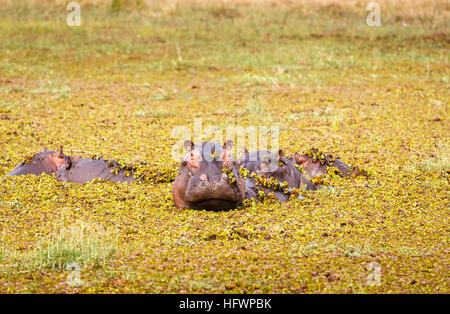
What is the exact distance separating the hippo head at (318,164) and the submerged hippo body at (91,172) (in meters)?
1.78

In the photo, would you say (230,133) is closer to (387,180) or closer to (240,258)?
(387,180)

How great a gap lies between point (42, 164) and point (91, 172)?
60 cm

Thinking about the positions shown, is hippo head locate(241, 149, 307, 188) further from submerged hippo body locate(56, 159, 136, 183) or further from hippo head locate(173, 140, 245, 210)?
submerged hippo body locate(56, 159, 136, 183)

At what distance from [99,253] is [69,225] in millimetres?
739

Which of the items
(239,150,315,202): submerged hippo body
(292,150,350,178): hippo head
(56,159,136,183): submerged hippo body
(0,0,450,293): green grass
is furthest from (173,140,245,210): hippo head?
(292,150,350,178): hippo head

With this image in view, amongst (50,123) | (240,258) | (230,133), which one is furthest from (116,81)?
(240,258)

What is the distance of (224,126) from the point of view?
29.7 feet

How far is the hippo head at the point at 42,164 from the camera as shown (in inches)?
259

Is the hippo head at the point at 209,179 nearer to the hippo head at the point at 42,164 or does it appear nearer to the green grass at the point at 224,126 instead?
the green grass at the point at 224,126

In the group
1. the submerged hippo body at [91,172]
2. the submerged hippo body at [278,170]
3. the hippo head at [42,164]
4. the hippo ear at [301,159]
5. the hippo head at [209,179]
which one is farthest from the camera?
the hippo ear at [301,159]

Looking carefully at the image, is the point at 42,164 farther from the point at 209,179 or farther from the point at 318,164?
the point at 318,164

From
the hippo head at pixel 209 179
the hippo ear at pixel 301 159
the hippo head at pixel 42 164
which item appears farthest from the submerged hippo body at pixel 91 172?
the hippo ear at pixel 301 159

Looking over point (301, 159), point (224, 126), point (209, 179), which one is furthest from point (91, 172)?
point (224, 126)

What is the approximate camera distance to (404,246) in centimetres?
461
